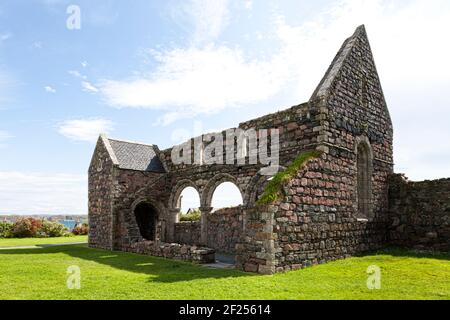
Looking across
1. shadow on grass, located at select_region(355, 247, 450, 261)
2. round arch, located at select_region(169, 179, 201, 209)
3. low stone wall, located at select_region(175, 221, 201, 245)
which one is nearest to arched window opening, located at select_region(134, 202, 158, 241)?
round arch, located at select_region(169, 179, 201, 209)

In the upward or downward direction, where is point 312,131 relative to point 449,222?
upward

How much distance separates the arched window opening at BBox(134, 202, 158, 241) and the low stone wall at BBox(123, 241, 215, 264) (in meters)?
4.29

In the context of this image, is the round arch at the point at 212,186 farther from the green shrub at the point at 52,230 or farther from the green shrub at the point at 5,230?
the green shrub at the point at 5,230

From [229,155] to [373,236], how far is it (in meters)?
6.73

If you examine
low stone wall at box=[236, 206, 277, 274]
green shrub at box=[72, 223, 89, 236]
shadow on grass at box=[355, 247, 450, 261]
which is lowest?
green shrub at box=[72, 223, 89, 236]

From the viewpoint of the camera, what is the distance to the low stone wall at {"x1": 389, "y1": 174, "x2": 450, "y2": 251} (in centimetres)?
1278

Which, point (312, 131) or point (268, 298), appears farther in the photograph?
point (312, 131)

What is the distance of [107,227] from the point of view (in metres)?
Answer: 18.2

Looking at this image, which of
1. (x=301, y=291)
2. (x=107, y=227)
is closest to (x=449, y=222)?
(x=301, y=291)

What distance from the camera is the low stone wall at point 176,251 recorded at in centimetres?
1195

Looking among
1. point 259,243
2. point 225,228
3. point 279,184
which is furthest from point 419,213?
point 225,228

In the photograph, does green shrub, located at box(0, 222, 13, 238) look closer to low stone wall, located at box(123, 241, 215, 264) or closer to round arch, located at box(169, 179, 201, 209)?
round arch, located at box(169, 179, 201, 209)

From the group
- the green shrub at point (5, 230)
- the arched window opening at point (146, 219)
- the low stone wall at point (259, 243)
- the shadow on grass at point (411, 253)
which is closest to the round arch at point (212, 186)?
the arched window opening at point (146, 219)
